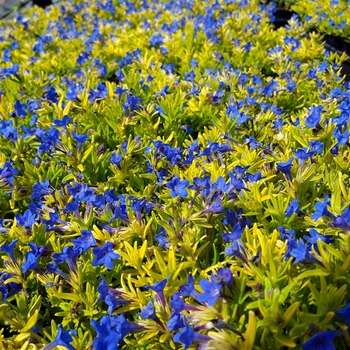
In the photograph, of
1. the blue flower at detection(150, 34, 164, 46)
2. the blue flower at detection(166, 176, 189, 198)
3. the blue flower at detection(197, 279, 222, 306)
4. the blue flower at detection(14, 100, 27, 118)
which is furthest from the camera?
the blue flower at detection(150, 34, 164, 46)

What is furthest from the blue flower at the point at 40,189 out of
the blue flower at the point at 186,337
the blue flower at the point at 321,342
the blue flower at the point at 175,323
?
the blue flower at the point at 321,342

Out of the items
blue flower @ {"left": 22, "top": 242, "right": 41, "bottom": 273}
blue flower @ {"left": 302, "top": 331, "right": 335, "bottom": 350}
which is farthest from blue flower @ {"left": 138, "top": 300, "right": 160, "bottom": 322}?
blue flower @ {"left": 22, "top": 242, "right": 41, "bottom": 273}

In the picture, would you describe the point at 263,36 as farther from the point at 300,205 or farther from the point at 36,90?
the point at 300,205

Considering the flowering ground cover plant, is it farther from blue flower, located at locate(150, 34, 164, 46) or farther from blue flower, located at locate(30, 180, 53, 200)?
blue flower, located at locate(150, 34, 164, 46)

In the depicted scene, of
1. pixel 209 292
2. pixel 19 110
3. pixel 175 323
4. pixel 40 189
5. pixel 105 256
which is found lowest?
pixel 19 110

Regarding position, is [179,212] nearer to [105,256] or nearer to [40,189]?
[105,256]

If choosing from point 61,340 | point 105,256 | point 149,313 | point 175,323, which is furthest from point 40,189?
point 175,323

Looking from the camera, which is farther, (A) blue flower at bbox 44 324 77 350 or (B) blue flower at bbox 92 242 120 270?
(B) blue flower at bbox 92 242 120 270
